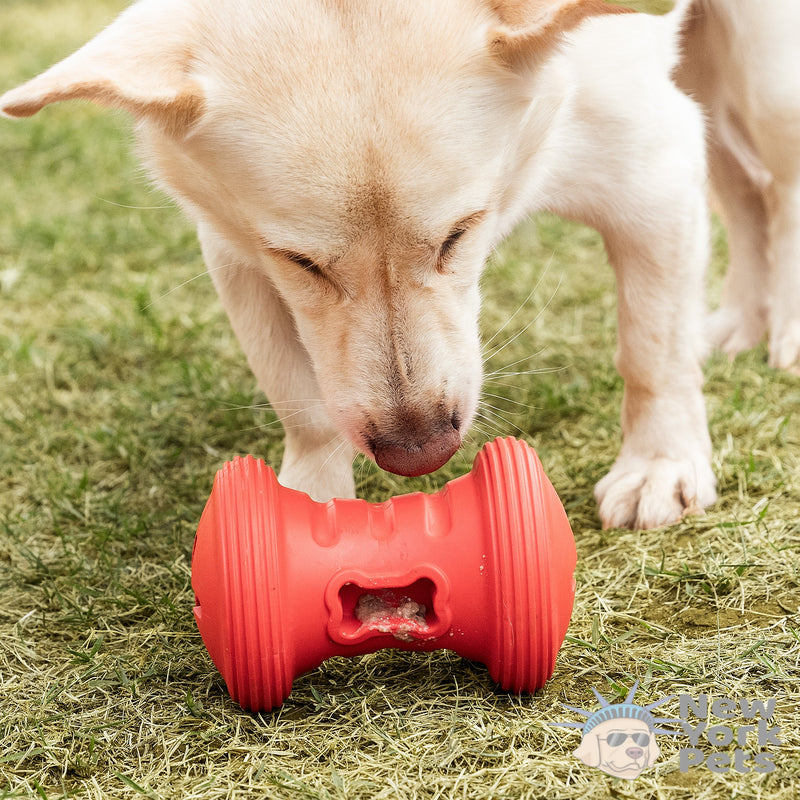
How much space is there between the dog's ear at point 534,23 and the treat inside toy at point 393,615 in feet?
4.13

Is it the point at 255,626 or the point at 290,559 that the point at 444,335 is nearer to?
the point at 290,559

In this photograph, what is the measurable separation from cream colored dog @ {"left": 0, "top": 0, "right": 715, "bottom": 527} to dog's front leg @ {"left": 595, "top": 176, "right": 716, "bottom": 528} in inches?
11.8

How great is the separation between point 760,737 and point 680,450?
1262 mm

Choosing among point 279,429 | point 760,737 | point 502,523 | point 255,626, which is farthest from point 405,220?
point 279,429

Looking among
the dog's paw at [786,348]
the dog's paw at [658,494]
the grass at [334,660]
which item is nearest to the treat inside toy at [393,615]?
the grass at [334,660]

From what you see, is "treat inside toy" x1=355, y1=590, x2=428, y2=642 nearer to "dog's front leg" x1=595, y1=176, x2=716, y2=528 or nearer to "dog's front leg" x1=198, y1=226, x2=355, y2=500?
"dog's front leg" x1=198, y1=226, x2=355, y2=500

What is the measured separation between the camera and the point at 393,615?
2.28m

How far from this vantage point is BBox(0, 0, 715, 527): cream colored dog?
2.24m

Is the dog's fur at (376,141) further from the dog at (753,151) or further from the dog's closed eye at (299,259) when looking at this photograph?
the dog at (753,151)

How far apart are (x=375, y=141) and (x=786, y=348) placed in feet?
7.88

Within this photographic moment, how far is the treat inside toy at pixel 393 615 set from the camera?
2.24 m

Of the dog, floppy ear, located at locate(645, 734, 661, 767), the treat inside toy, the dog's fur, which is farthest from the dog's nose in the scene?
the dog

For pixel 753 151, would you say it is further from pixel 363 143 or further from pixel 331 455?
pixel 363 143

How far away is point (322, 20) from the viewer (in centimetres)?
231
